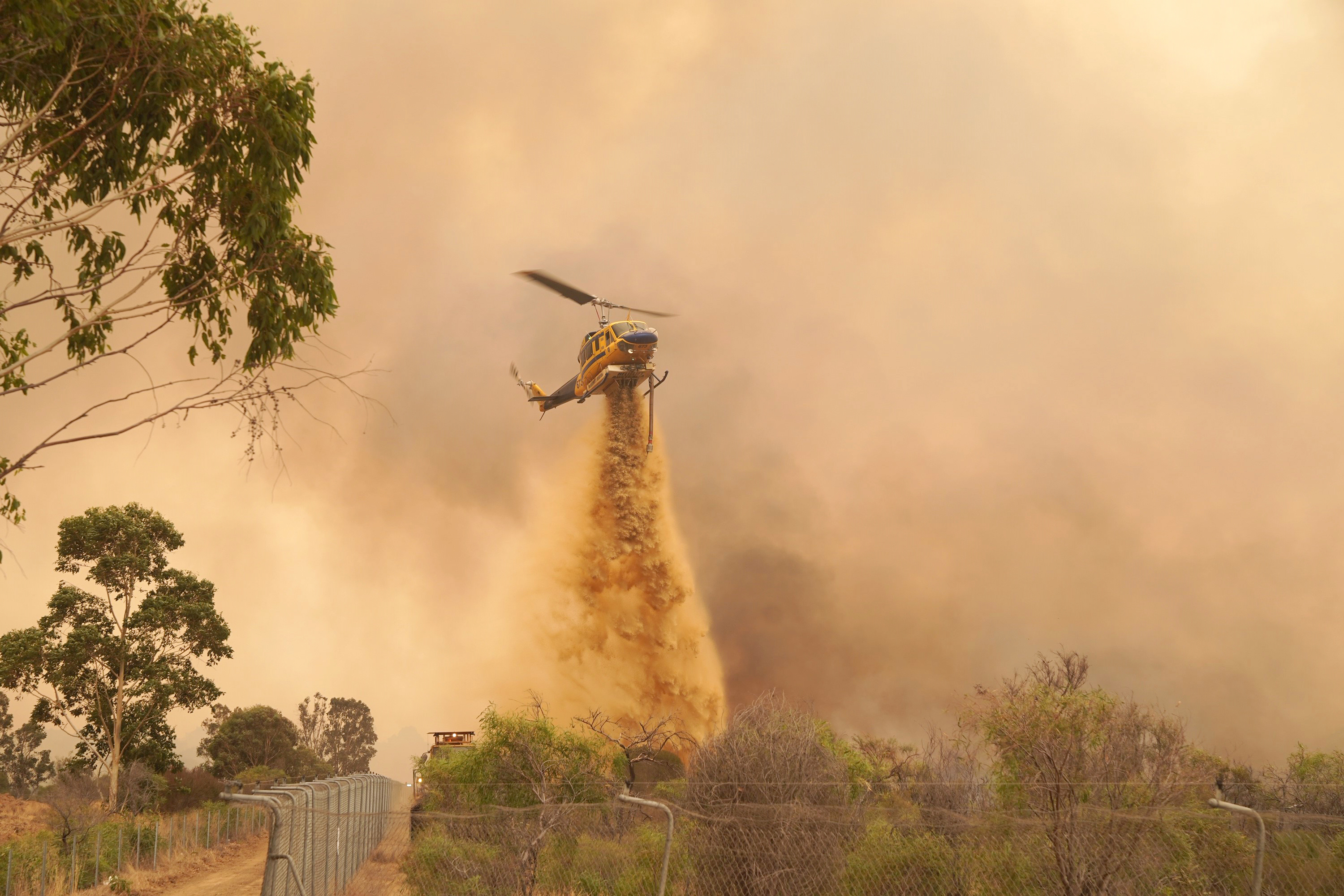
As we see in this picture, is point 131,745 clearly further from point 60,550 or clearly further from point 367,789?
point 367,789

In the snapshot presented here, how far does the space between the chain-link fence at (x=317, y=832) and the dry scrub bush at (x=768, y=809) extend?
450cm

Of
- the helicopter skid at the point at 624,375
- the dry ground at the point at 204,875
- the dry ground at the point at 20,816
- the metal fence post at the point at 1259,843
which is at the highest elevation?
the helicopter skid at the point at 624,375

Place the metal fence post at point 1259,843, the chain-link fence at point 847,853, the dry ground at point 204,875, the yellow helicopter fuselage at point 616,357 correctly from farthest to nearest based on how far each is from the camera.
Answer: the yellow helicopter fuselage at point 616,357
the dry ground at point 204,875
the chain-link fence at point 847,853
the metal fence post at point 1259,843

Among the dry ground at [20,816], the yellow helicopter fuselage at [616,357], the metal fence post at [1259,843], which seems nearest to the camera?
the metal fence post at [1259,843]

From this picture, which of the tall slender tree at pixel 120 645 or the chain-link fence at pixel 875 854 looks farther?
the tall slender tree at pixel 120 645

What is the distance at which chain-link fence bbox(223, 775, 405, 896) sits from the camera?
9.04m

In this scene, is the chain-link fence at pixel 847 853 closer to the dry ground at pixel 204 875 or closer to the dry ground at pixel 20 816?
the dry ground at pixel 204 875

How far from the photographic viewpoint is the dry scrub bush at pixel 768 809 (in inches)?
491

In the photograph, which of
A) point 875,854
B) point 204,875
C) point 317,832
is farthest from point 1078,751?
point 204,875

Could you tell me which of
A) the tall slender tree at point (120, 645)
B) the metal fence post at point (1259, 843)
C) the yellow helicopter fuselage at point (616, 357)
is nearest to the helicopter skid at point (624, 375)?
the yellow helicopter fuselage at point (616, 357)

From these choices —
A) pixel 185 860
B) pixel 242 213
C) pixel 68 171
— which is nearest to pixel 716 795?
pixel 242 213

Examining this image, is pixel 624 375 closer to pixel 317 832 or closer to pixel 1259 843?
pixel 317 832

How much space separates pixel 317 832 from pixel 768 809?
775 centimetres

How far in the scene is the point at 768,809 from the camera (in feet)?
38.3
